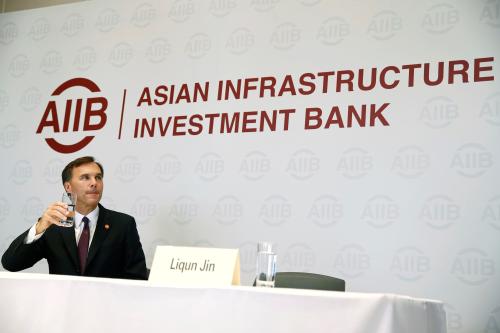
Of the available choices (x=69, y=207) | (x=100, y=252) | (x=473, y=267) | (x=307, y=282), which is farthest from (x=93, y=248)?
(x=473, y=267)

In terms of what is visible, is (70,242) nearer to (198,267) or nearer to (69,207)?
(69,207)

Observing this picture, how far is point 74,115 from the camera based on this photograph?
16.0 feet

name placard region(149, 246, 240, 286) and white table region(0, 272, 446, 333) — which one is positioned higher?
name placard region(149, 246, 240, 286)

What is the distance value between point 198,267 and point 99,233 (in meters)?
1.84

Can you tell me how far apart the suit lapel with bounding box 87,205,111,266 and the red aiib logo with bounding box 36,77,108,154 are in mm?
1345

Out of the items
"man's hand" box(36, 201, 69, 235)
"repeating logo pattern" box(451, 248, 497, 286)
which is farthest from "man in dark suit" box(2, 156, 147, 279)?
"repeating logo pattern" box(451, 248, 497, 286)

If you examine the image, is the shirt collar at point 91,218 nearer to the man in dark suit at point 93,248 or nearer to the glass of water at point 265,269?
the man in dark suit at point 93,248

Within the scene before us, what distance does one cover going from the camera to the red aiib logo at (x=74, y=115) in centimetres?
479

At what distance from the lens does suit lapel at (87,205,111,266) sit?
340 cm

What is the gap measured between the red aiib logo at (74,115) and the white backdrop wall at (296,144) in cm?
3

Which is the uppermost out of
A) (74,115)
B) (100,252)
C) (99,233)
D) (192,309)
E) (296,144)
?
(74,115)

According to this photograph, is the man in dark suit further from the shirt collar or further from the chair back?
the chair back

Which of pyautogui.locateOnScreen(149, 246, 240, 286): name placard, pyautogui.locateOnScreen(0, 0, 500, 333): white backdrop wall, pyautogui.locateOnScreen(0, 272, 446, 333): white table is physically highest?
pyautogui.locateOnScreen(0, 0, 500, 333): white backdrop wall

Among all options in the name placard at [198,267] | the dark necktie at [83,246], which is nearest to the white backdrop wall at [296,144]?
the dark necktie at [83,246]
